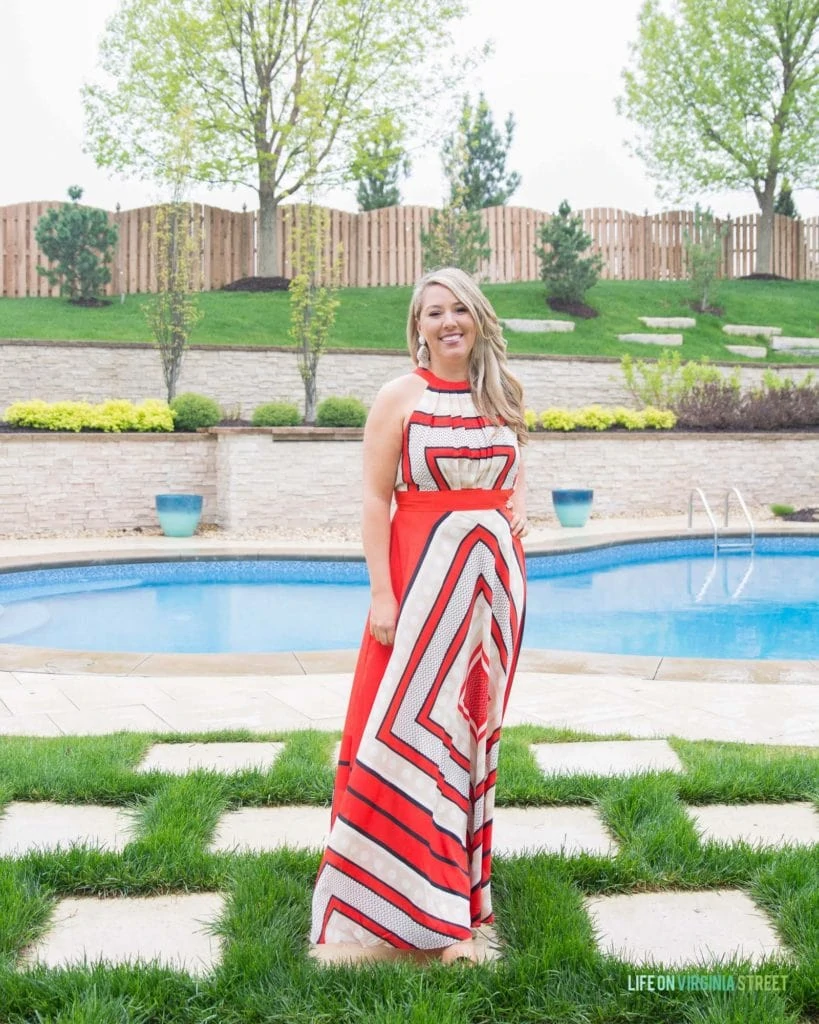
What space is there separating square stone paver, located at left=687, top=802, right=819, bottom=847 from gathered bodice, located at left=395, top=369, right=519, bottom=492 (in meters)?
1.22

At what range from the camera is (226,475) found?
11469mm

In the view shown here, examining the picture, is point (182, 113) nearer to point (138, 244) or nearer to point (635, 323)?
point (138, 244)

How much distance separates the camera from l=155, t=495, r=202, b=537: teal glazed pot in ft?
35.8

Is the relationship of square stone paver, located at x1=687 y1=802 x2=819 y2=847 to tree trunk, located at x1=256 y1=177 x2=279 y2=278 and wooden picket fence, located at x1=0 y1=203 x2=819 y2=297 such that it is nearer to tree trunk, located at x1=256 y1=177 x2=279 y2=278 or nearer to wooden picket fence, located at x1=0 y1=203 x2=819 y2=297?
wooden picket fence, located at x1=0 y1=203 x2=819 y2=297

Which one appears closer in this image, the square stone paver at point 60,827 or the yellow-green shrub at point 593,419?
the square stone paver at point 60,827

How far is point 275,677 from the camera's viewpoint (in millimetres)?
5105

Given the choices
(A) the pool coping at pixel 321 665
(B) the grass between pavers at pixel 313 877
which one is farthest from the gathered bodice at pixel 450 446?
(A) the pool coping at pixel 321 665

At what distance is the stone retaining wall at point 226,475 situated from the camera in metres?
11.0

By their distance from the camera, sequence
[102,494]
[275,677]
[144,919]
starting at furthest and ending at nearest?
[102,494] < [275,677] < [144,919]

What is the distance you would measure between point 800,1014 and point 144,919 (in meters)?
1.41

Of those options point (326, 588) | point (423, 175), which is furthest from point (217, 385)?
point (423, 175)

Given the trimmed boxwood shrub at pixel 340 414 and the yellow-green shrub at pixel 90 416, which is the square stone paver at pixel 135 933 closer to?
the yellow-green shrub at pixel 90 416

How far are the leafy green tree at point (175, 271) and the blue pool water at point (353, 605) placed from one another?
14.9ft

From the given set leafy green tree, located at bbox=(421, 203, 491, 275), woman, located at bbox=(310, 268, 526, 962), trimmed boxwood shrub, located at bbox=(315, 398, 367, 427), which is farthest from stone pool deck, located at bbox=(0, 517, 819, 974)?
leafy green tree, located at bbox=(421, 203, 491, 275)
